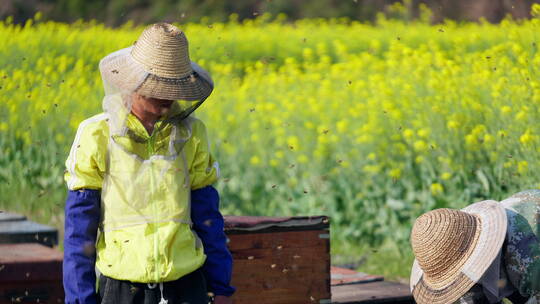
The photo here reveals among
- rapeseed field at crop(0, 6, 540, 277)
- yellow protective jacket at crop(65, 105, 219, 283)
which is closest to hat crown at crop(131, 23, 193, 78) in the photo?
yellow protective jacket at crop(65, 105, 219, 283)

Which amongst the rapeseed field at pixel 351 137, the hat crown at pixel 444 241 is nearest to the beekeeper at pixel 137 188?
the hat crown at pixel 444 241

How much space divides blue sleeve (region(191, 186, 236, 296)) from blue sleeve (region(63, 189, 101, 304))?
351 millimetres

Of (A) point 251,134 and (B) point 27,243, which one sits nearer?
(B) point 27,243

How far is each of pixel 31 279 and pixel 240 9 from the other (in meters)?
9.68

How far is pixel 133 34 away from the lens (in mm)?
11164

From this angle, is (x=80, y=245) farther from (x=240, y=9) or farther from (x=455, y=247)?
(x=240, y=9)

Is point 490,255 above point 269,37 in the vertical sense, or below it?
above

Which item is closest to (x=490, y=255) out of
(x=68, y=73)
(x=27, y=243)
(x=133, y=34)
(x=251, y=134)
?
(x=27, y=243)

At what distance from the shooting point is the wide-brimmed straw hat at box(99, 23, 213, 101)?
3.29 meters

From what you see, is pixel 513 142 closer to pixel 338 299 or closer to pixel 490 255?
pixel 338 299

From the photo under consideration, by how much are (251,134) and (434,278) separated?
4655 millimetres

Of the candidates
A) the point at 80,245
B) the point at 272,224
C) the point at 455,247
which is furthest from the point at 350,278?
the point at 80,245

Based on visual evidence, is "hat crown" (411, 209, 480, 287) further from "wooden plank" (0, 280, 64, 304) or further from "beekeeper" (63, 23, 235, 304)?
"wooden plank" (0, 280, 64, 304)

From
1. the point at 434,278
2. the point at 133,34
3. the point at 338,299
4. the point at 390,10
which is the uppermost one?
the point at 434,278
